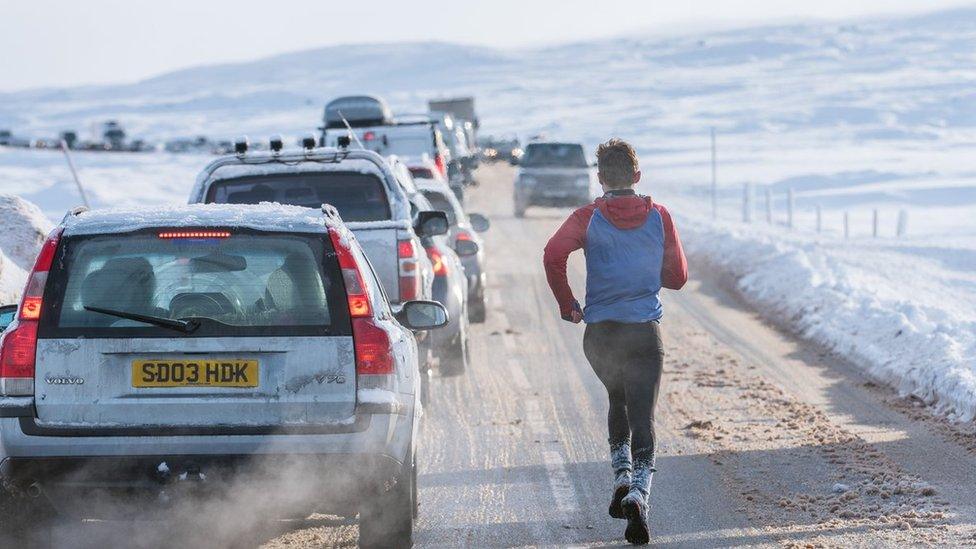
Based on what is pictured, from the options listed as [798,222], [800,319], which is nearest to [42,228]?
[800,319]

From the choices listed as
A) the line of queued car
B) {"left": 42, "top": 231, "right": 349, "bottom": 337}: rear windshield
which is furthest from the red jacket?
{"left": 42, "top": 231, "right": 349, "bottom": 337}: rear windshield

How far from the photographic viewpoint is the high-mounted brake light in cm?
564

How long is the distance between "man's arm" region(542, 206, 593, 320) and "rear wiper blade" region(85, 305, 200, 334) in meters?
1.69

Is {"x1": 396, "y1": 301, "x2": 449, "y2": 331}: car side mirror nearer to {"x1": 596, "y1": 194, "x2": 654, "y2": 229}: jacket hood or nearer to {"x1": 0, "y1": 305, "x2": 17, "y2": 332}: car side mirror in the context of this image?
{"x1": 596, "y1": 194, "x2": 654, "y2": 229}: jacket hood

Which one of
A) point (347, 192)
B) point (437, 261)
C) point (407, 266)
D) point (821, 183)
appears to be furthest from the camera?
point (821, 183)

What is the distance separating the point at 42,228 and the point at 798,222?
29676 millimetres

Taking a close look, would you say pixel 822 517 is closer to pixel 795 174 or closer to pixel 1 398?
pixel 1 398

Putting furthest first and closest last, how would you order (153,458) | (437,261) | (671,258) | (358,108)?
(358,108)
(437,261)
(671,258)
(153,458)

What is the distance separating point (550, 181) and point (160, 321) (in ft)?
96.4

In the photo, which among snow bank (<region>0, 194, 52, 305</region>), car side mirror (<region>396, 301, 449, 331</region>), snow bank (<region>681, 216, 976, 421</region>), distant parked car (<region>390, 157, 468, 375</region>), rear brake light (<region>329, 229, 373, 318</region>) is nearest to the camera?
rear brake light (<region>329, 229, 373, 318</region>)

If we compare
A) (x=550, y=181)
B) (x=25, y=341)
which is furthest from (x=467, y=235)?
(x=550, y=181)

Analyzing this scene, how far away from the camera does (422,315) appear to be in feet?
22.0

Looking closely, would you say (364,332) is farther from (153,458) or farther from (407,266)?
(407,266)

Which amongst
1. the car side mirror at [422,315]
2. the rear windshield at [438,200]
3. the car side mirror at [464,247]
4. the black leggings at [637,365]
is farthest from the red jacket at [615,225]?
the rear windshield at [438,200]
